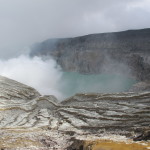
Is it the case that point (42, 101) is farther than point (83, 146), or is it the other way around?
point (42, 101)

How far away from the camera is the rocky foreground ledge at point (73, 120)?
53.2m

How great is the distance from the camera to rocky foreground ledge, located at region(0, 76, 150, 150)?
53172 millimetres

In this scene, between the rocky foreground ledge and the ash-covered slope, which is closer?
the rocky foreground ledge

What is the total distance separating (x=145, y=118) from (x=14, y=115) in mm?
56009

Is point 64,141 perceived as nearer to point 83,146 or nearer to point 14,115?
point 83,146

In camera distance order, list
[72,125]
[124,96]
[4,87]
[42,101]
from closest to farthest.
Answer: [72,125] < [124,96] < [42,101] < [4,87]

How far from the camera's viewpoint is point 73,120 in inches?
3588

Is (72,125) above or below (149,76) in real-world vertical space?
→ below

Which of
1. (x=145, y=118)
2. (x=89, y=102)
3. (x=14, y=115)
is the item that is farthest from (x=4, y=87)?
(x=145, y=118)

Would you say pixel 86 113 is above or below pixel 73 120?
above

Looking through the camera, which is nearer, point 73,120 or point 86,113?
point 73,120

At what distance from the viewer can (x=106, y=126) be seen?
7756 centimetres

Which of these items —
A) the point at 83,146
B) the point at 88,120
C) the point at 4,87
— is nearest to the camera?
the point at 83,146

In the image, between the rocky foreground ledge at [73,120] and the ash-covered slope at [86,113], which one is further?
the ash-covered slope at [86,113]
